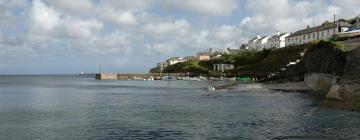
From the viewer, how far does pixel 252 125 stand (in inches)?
1451

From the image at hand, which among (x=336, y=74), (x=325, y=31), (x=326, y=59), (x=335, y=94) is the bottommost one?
(x=335, y=94)

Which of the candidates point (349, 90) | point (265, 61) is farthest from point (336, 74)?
point (265, 61)

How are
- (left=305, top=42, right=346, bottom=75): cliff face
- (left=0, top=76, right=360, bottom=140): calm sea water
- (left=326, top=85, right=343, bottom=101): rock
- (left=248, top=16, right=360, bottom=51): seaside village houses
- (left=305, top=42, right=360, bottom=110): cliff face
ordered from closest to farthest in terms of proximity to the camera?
(left=0, top=76, right=360, bottom=140): calm sea water
(left=305, top=42, right=360, bottom=110): cliff face
(left=326, top=85, right=343, bottom=101): rock
(left=305, top=42, right=346, bottom=75): cliff face
(left=248, top=16, right=360, bottom=51): seaside village houses

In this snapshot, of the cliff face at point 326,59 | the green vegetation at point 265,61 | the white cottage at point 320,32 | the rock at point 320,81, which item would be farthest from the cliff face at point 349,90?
the white cottage at point 320,32

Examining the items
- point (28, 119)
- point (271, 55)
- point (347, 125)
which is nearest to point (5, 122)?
point (28, 119)

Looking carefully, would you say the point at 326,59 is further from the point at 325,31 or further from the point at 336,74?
the point at 325,31

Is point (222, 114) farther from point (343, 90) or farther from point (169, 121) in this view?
point (343, 90)

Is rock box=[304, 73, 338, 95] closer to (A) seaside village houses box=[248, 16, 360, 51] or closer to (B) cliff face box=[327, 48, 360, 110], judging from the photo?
(B) cliff face box=[327, 48, 360, 110]

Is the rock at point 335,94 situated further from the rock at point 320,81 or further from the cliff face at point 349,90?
the rock at point 320,81

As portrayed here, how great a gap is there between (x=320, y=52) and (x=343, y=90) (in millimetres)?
39278

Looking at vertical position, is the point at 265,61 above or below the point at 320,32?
below

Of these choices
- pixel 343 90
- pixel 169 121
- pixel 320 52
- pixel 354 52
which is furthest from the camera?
pixel 320 52

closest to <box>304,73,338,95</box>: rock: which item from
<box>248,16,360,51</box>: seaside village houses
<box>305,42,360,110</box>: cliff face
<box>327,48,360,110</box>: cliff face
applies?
<box>305,42,360,110</box>: cliff face

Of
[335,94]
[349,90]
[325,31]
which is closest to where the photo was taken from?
[349,90]
